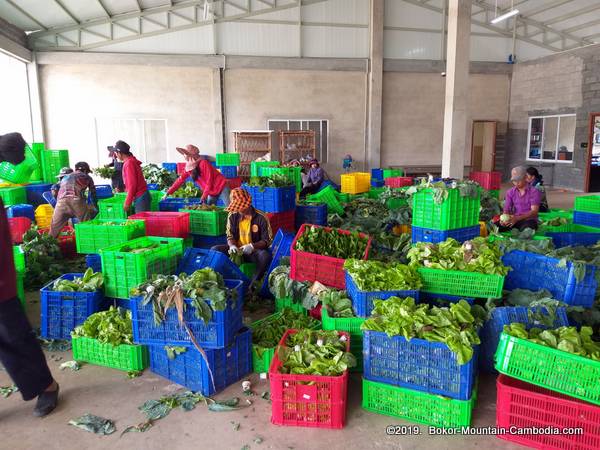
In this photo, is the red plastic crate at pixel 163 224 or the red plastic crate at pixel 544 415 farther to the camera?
the red plastic crate at pixel 163 224

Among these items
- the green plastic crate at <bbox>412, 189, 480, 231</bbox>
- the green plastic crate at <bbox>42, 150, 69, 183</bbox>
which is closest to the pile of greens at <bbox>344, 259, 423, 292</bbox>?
the green plastic crate at <bbox>412, 189, 480, 231</bbox>

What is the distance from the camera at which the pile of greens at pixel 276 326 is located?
3862mm

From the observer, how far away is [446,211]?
15.2 feet

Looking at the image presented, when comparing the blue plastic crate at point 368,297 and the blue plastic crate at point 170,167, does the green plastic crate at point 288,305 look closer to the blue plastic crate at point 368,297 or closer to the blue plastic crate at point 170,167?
the blue plastic crate at point 368,297

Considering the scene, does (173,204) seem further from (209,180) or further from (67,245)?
(67,245)

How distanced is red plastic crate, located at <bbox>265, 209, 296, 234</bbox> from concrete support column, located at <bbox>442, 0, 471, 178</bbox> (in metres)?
5.65

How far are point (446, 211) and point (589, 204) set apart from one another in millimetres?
2884

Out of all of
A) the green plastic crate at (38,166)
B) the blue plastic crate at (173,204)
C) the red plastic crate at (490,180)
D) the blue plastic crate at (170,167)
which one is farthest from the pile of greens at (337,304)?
the blue plastic crate at (170,167)

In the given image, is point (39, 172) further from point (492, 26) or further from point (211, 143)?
point (492, 26)

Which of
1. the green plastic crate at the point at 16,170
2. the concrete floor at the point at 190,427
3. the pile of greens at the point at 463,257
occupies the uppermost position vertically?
the green plastic crate at the point at 16,170

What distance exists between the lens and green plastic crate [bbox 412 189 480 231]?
4652 millimetres

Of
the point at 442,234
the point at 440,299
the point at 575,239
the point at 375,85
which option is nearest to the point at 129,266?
the point at 440,299

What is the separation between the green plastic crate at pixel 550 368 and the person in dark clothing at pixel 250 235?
9.95 feet

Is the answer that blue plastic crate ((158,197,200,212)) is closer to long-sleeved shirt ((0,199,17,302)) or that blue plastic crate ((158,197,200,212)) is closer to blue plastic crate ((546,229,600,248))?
long-sleeved shirt ((0,199,17,302))
